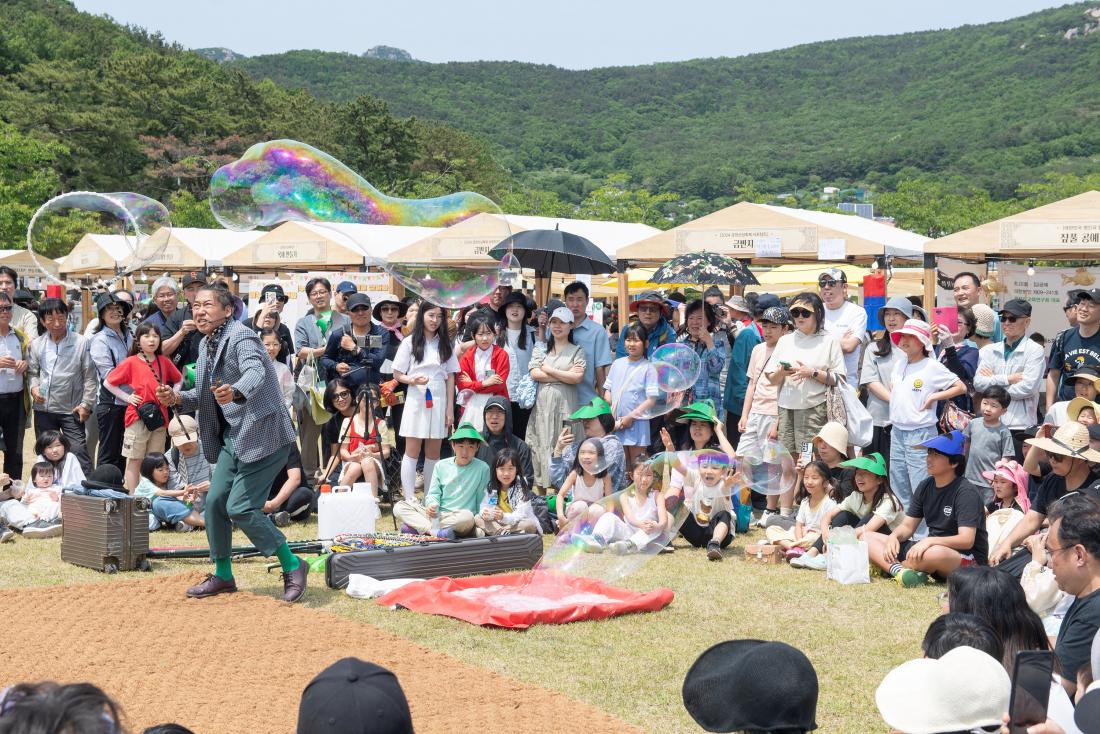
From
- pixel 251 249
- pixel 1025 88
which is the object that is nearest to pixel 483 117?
pixel 1025 88

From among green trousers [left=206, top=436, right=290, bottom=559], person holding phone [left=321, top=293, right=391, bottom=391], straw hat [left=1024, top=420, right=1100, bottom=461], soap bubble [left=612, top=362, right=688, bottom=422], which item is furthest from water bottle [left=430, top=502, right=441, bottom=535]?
straw hat [left=1024, top=420, right=1100, bottom=461]

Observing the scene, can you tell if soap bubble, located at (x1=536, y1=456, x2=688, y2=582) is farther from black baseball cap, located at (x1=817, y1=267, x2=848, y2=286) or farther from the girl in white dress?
black baseball cap, located at (x1=817, y1=267, x2=848, y2=286)

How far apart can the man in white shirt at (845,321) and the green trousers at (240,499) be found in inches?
192

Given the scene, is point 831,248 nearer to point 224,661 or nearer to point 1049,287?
point 1049,287

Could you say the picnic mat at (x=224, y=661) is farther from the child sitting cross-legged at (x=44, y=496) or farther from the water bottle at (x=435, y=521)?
the child sitting cross-legged at (x=44, y=496)

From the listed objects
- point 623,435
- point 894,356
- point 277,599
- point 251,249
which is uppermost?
point 251,249

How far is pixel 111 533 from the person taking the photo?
26.1 feet

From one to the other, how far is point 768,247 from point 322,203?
21.1ft

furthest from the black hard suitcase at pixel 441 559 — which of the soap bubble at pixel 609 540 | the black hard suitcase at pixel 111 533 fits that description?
the black hard suitcase at pixel 111 533

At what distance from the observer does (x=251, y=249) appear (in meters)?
18.1

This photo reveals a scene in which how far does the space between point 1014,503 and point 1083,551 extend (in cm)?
421

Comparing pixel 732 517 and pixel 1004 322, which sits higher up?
pixel 1004 322

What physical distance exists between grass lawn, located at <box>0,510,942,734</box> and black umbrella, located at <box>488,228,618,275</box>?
361 cm

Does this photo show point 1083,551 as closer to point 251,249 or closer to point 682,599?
point 682,599
